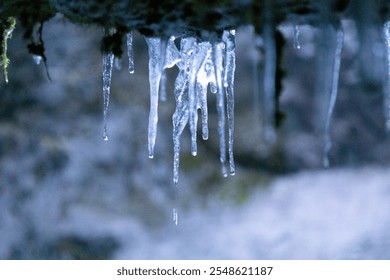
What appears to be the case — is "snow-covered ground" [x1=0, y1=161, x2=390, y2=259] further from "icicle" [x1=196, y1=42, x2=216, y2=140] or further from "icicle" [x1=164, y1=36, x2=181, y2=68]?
"icicle" [x1=164, y1=36, x2=181, y2=68]

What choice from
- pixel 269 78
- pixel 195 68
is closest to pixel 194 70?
pixel 195 68

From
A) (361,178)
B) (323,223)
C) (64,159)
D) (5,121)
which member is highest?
(5,121)

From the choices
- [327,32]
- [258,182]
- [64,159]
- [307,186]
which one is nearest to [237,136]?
[258,182]

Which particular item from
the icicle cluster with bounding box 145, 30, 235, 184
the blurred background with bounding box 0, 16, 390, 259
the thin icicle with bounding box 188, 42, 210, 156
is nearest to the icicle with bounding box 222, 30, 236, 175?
the icicle cluster with bounding box 145, 30, 235, 184

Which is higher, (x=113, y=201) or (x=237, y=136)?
(x=237, y=136)

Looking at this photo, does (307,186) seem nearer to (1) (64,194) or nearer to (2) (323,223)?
(2) (323,223)

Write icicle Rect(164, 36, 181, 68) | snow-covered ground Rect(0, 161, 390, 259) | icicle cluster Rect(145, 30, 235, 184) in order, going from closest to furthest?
icicle cluster Rect(145, 30, 235, 184), icicle Rect(164, 36, 181, 68), snow-covered ground Rect(0, 161, 390, 259)

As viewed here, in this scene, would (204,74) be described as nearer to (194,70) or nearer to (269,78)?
(194,70)
